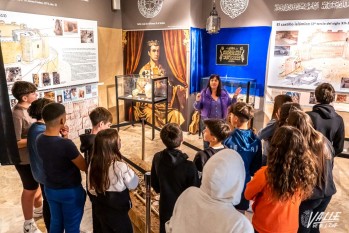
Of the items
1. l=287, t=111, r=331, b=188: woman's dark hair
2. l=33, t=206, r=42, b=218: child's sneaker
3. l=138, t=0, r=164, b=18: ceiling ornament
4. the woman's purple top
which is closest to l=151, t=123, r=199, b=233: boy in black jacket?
l=287, t=111, r=331, b=188: woman's dark hair

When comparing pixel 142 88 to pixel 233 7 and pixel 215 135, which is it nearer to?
pixel 233 7

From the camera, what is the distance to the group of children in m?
1.24

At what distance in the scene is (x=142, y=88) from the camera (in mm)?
6023

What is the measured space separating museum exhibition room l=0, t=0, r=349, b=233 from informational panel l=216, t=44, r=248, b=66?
21 mm

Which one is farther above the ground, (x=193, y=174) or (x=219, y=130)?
(x=219, y=130)

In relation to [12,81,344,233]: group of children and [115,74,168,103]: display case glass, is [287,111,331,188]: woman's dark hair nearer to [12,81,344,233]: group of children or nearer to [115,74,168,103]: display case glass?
[12,81,344,233]: group of children

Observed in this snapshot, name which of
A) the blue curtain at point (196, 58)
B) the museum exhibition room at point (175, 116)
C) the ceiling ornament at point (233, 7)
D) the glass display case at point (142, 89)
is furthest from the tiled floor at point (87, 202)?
the ceiling ornament at point (233, 7)

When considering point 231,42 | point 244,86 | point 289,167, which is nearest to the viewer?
point 289,167

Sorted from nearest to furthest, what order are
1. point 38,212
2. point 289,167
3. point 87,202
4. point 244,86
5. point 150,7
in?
A: 1. point 289,167
2. point 38,212
3. point 87,202
4. point 244,86
5. point 150,7

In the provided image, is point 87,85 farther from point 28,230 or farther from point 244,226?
point 244,226

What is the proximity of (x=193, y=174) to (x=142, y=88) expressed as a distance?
14.1ft

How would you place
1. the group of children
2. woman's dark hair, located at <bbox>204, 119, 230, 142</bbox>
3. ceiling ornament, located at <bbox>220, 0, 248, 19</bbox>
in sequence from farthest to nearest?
ceiling ornament, located at <bbox>220, 0, 248, 19</bbox> < woman's dark hair, located at <bbox>204, 119, 230, 142</bbox> < the group of children

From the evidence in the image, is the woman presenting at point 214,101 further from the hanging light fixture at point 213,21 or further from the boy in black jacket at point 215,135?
the boy in black jacket at point 215,135

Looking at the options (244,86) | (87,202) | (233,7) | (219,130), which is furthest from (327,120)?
(233,7)
